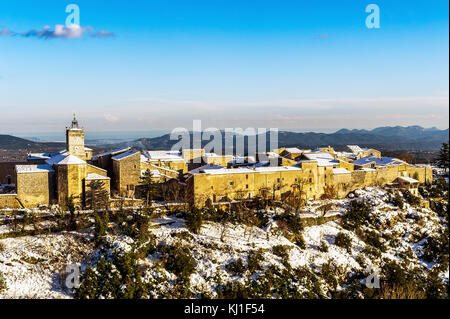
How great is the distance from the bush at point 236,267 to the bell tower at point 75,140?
17618mm

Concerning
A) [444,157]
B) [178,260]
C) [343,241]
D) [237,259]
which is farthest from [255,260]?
[444,157]

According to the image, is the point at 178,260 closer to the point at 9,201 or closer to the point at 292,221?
the point at 292,221

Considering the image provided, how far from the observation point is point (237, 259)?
19.9m

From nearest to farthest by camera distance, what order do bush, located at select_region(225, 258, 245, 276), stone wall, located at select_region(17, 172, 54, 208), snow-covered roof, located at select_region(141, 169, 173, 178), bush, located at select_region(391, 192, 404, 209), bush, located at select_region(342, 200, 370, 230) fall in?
bush, located at select_region(225, 258, 245, 276)
stone wall, located at select_region(17, 172, 54, 208)
bush, located at select_region(342, 200, 370, 230)
snow-covered roof, located at select_region(141, 169, 173, 178)
bush, located at select_region(391, 192, 404, 209)

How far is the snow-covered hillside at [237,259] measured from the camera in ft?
56.0

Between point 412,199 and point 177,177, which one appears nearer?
point 177,177

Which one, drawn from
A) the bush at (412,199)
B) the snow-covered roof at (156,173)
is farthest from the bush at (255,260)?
the bush at (412,199)

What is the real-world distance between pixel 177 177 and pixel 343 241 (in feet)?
47.8

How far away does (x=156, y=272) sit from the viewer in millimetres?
17797

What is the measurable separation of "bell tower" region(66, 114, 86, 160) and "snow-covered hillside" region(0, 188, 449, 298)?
983 cm

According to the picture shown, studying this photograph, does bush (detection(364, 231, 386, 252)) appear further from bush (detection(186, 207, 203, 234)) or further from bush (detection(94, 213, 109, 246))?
bush (detection(94, 213, 109, 246))

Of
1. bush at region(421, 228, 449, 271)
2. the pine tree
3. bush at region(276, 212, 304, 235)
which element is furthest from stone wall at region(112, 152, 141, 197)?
the pine tree

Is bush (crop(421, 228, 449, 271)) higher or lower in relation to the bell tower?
lower

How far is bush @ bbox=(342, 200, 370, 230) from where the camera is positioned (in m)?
26.9
